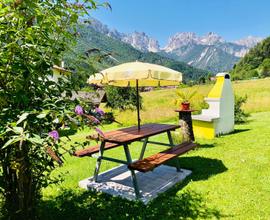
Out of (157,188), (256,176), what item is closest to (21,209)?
(157,188)

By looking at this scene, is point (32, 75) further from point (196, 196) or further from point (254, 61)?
point (254, 61)

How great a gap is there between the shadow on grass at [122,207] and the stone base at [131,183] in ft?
0.53

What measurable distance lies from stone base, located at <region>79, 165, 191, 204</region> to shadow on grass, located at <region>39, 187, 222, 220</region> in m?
0.19

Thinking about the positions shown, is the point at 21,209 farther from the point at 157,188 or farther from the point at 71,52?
the point at 157,188

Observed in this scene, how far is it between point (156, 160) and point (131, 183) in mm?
962

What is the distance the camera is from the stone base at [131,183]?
460 cm

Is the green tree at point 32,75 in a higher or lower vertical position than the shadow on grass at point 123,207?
higher

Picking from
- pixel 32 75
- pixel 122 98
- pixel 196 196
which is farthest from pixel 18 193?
pixel 122 98

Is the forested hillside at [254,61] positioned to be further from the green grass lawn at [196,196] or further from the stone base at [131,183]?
the stone base at [131,183]

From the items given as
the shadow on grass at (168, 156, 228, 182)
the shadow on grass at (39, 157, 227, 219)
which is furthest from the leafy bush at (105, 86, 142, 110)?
the shadow on grass at (39, 157, 227, 219)

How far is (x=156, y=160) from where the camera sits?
4.53m

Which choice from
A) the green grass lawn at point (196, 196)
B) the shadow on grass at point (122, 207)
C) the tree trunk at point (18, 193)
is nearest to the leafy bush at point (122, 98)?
the green grass lawn at point (196, 196)

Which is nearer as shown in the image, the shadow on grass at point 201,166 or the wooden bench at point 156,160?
the wooden bench at point 156,160

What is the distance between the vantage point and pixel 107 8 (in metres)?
2.35
